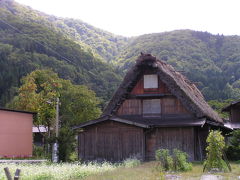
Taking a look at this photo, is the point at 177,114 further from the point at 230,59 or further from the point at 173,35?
the point at 173,35

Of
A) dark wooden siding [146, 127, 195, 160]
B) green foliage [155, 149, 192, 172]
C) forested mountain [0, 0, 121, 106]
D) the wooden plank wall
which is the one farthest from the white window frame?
forested mountain [0, 0, 121, 106]

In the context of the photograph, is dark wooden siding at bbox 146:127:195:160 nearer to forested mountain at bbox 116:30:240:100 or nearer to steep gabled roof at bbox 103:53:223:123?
steep gabled roof at bbox 103:53:223:123

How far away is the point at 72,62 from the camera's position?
77.9 meters

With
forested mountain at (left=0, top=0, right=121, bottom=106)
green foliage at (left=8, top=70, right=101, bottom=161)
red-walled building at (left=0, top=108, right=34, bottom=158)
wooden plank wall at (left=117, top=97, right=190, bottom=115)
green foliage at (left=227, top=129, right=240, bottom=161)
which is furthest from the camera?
forested mountain at (left=0, top=0, right=121, bottom=106)

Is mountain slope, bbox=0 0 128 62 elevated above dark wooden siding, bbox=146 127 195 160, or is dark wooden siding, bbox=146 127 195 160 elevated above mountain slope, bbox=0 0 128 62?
mountain slope, bbox=0 0 128 62

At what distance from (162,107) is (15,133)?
11.3 metres

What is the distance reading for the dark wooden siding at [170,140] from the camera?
1024 inches

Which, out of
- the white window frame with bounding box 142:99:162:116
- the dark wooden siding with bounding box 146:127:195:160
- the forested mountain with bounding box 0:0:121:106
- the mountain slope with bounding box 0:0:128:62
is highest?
the mountain slope with bounding box 0:0:128:62

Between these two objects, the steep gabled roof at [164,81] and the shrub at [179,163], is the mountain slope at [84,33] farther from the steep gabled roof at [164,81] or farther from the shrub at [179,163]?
the shrub at [179,163]

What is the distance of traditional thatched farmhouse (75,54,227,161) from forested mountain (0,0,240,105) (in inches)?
1072

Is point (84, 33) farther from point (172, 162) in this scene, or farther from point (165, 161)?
point (172, 162)

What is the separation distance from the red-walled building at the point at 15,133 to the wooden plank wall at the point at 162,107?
7.44 m

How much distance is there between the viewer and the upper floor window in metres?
29.0

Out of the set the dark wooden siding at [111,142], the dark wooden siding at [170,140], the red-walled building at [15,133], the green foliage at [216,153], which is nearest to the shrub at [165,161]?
the green foliage at [216,153]
